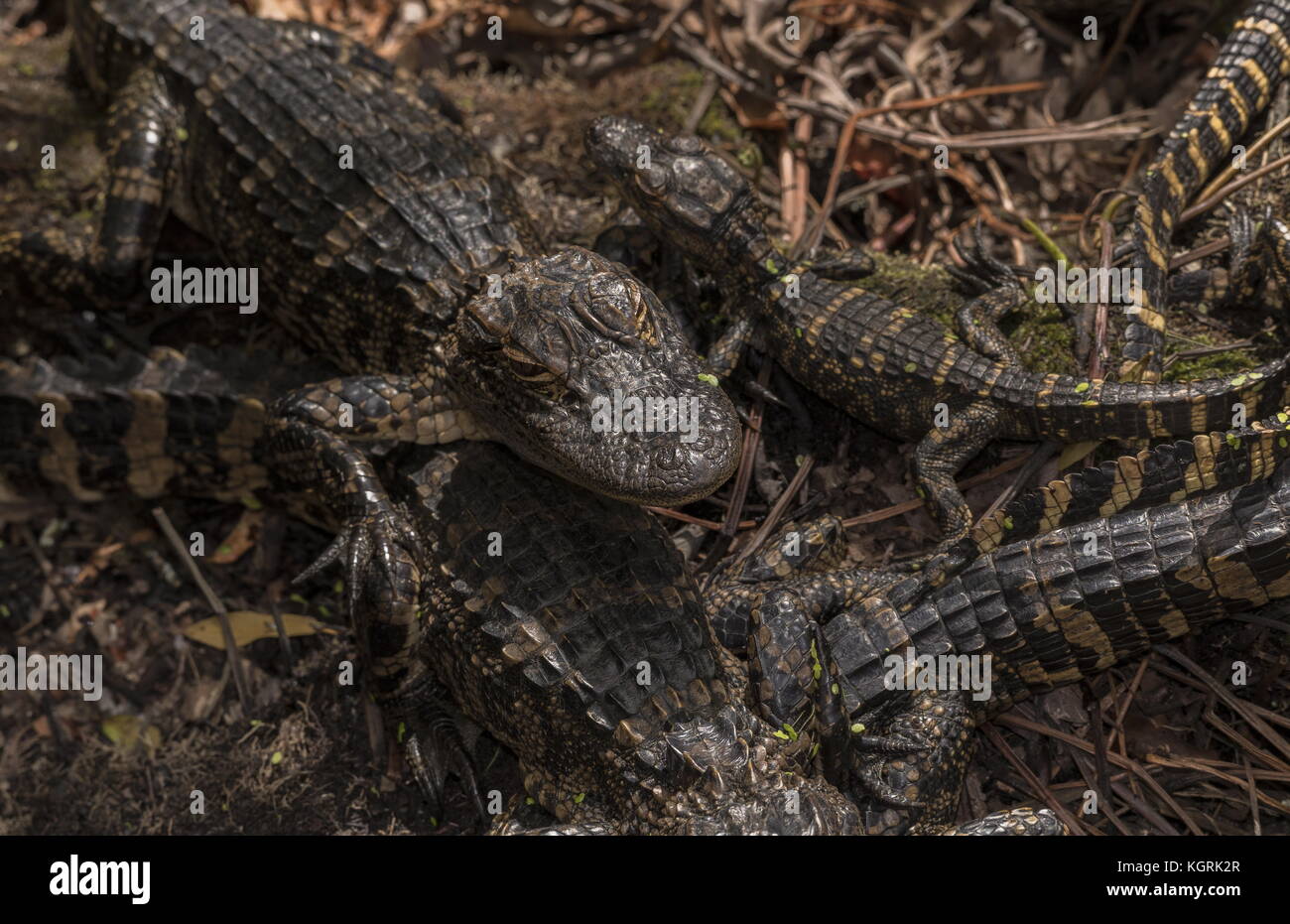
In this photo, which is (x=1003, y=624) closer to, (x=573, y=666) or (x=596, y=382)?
(x=573, y=666)

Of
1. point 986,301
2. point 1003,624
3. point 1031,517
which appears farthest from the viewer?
point 986,301

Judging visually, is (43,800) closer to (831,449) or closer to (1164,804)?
(831,449)

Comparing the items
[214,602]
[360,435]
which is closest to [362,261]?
[360,435]

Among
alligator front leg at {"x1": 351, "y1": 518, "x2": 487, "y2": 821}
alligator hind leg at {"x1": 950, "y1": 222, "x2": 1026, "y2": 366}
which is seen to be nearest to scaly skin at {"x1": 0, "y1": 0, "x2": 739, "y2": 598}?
alligator front leg at {"x1": 351, "y1": 518, "x2": 487, "y2": 821}

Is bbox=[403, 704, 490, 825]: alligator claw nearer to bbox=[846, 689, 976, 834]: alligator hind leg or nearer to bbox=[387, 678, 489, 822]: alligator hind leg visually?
bbox=[387, 678, 489, 822]: alligator hind leg

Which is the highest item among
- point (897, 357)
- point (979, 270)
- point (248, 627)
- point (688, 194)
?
point (688, 194)

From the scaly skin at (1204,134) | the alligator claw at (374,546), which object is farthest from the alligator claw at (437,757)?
the scaly skin at (1204,134)
